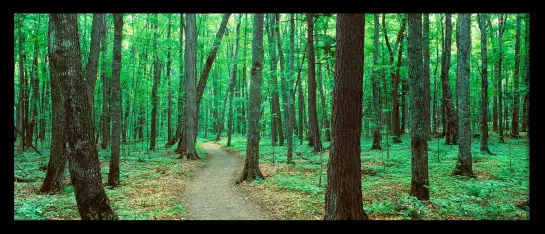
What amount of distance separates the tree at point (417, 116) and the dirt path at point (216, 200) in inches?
153

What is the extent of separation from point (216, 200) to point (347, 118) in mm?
5454

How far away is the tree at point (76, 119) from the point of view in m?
5.41

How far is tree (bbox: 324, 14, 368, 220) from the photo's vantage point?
5.27 m

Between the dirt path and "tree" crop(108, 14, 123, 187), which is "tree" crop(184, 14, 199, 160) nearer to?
the dirt path

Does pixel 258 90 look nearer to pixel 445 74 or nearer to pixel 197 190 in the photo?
pixel 197 190

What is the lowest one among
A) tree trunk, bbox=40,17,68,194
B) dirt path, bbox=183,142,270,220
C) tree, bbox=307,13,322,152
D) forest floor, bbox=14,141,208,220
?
dirt path, bbox=183,142,270,220

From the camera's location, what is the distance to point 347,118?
17.3 feet

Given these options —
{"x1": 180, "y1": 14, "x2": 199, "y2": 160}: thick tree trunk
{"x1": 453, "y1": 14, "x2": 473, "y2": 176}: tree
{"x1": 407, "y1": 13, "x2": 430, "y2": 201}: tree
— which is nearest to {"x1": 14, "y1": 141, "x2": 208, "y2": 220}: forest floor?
{"x1": 180, "y1": 14, "x2": 199, "y2": 160}: thick tree trunk

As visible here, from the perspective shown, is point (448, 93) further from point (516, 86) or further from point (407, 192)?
point (407, 192)

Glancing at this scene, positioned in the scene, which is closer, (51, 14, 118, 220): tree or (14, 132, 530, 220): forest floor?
(51, 14, 118, 220): tree

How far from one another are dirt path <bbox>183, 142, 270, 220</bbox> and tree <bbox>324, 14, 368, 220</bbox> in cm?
257
